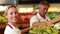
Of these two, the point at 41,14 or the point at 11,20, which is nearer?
the point at 11,20

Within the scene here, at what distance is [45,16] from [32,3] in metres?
0.26

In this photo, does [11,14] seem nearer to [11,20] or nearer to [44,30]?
[11,20]

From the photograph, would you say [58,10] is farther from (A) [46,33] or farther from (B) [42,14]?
(A) [46,33]

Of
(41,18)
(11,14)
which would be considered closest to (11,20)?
(11,14)

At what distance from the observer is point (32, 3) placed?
88.2 inches

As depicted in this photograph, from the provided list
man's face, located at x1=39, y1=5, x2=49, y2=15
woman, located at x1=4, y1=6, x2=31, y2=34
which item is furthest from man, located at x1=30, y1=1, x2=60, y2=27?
woman, located at x1=4, y1=6, x2=31, y2=34

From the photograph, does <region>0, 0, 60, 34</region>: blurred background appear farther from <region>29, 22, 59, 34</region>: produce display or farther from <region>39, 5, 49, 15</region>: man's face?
<region>29, 22, 59, 34</region>: produce display

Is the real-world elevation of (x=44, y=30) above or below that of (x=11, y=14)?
below

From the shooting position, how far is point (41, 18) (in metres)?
2.09

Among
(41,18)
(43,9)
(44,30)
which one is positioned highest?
(43,9)

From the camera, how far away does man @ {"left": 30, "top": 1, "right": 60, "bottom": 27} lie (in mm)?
2064

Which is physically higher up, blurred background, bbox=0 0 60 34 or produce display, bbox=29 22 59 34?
blurred background, bbox=0 0 60 34

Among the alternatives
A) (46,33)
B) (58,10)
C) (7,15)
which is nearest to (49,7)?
(58,10)

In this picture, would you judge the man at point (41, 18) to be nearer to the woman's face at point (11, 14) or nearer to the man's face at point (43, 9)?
the man's face at point (43, 9)
